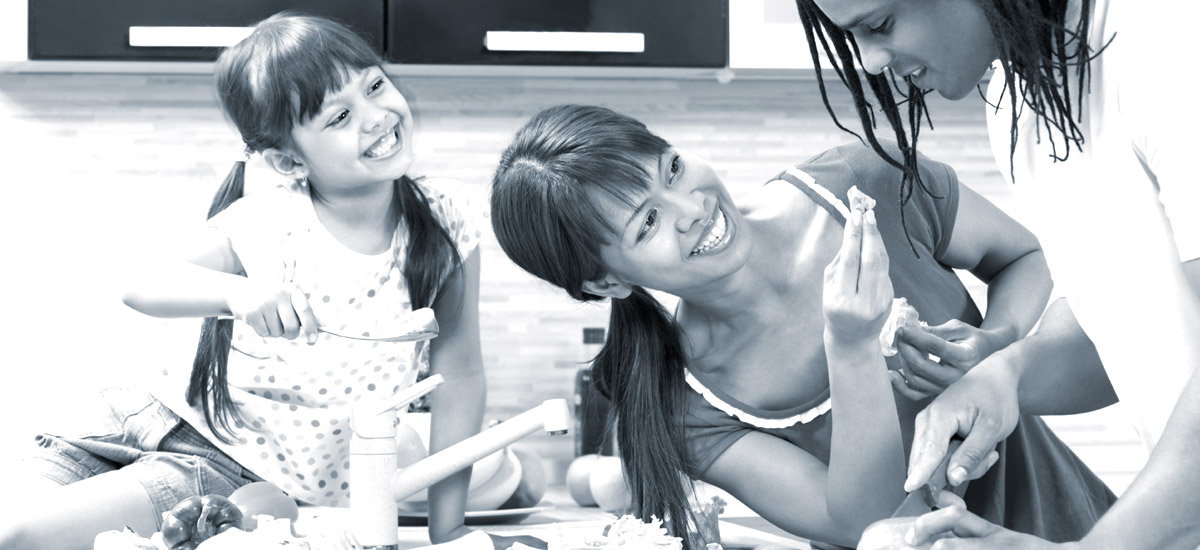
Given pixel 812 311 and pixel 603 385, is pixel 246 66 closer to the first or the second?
pixel 603 385

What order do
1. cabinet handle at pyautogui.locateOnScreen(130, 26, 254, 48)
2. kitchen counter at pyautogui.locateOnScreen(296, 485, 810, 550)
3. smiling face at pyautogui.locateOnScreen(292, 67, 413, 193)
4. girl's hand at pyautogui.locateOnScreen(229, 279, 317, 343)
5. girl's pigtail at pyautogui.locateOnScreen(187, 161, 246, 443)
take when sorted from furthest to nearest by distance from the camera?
cabinet handle at pyautogui.locateOnScreen(130, 26, 254, 48)
girl's pigtail at pyautogui.locateOnScreen(187, 161, 246, 443)
smiling face at pyautogui.locateOnScreen(292, 67, 413, 193)
kitchen counter at pyautogui.locateOnScreen(296, 485, 810, 550)
girl's hand at pyautogui.locateOnScreen(229, 279, 317, 343)

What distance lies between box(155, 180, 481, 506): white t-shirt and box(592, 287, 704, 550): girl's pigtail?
33 cm

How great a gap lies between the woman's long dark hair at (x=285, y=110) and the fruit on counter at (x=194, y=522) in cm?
A: 40

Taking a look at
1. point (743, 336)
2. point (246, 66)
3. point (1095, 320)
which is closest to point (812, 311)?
point (743, 336)

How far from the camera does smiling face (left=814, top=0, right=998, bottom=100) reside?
2.43ft

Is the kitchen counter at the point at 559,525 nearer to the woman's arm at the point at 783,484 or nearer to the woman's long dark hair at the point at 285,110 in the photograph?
the woman's arm at the point at 783,484

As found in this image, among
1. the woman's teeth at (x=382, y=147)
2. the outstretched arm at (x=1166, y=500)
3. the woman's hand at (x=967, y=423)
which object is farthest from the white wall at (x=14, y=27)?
the outstretched arm at (x=1166, y=500)

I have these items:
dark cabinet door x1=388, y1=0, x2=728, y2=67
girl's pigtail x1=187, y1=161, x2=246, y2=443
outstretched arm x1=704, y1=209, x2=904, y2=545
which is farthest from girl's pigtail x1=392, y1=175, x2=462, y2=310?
outstretched arm x1=704, y1=209, x2=904, y2=545

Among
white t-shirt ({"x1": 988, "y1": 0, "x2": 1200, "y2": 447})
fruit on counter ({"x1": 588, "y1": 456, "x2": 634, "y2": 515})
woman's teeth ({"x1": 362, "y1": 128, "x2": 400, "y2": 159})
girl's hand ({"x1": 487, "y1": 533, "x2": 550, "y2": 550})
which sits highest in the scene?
white t-shirt ({"x1": 988, "y1": 0, "x2": 1200, "y2": 447})

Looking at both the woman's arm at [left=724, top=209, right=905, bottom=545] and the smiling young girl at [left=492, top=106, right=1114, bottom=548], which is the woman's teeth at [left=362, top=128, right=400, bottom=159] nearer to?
the smiling young girl at [left=492, top=106, right=1114, bottom=548]

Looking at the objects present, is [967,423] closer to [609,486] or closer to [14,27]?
[609,486]

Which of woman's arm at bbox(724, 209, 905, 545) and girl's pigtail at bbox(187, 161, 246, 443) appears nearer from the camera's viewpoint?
woman's arm at bbox(724, 209, 905, 545)

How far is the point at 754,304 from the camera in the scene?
3.82 feet

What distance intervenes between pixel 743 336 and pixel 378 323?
0.48 meters
